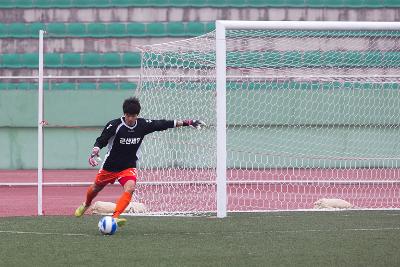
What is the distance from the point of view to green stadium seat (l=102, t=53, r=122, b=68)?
2597cm

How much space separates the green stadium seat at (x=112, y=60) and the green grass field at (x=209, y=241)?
473 inches

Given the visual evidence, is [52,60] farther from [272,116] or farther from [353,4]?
[353,4]

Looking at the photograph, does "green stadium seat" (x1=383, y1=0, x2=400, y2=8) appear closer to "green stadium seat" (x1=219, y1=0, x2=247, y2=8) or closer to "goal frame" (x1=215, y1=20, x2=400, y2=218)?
"green stadium seat" (x1=219, y1=0, x2=247, y2=8)

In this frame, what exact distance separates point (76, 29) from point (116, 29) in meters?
0.94

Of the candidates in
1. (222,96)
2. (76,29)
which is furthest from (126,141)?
(76,29)

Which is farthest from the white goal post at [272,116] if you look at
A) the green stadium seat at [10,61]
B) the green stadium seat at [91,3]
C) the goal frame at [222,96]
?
the green stadium seat at [10,61]

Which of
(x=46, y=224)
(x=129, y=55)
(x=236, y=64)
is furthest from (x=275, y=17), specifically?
(x=46, y=224)

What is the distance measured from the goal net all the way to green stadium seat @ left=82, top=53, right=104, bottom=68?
18.6 ft

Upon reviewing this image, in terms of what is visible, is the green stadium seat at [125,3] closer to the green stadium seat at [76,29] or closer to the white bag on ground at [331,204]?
the green stadium seat at [76,29]

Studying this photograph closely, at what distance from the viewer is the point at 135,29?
85.8 feet

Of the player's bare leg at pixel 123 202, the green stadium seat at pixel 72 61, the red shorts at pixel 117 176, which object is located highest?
the green stadium seat at pixel 72 61

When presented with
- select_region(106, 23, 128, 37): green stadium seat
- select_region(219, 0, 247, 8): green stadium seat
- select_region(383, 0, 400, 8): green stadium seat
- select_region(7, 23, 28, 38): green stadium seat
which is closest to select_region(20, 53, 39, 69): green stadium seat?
select_region(7, 23, 28, 38): green stadium seat

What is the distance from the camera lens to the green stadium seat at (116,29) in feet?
85.8

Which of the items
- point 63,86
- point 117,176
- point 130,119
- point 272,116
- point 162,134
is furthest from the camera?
point 63,86
